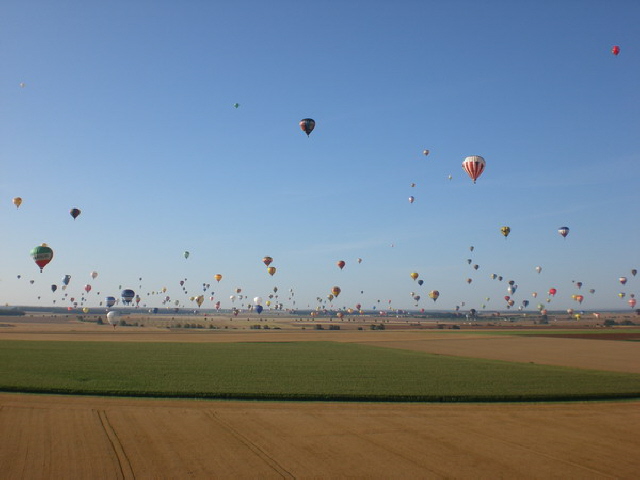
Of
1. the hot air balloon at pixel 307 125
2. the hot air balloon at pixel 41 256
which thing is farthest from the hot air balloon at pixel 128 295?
the hot air balloon at pixel 307 125

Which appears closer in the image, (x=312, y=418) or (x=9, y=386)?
(x=312, y=418)

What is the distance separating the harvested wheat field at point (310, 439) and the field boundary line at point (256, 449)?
2.1 inches

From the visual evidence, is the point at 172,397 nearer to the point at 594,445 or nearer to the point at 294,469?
the point at 294,469

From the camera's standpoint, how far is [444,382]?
29.4 metres

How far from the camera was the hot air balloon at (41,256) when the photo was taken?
7388 centimetres

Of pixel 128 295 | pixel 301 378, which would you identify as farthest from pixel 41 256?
pixel 301 378

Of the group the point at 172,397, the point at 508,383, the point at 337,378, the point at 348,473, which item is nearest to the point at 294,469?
the point at 348,473

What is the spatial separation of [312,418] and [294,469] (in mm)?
6725

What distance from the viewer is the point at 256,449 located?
14.9m

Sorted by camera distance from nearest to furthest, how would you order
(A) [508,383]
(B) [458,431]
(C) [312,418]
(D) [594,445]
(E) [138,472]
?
(E) [138,472]
(D) [594,445]
(B) [458,431]
(C) [312,418]
(A) [508,383]

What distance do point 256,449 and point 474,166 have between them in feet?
172

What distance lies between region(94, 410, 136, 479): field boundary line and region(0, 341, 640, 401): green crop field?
581cm

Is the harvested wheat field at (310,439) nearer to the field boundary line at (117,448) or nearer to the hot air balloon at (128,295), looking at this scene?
the field boundary line at (117,448)

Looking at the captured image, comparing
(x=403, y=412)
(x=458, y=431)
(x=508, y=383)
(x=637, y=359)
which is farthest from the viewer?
(x=637, y=359)
